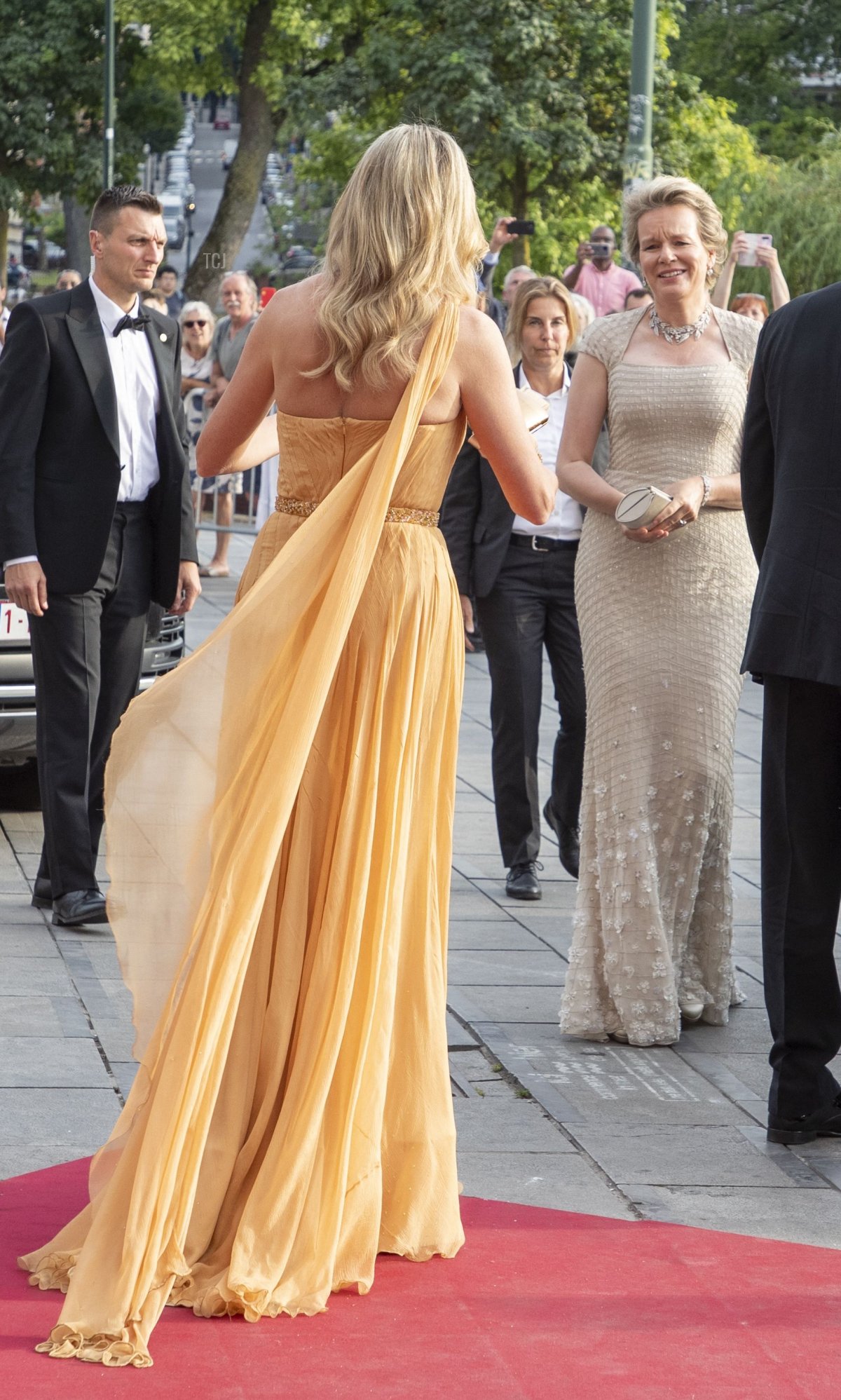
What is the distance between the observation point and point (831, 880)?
4809 mm

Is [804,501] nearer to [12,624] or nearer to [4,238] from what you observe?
[12,624]

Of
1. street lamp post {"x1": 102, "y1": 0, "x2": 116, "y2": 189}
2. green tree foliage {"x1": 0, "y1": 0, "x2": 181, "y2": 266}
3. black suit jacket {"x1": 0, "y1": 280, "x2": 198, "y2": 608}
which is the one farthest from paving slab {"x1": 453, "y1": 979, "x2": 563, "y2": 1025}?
green tree foliage {"x1": 0, "y1": 0, "x2": 181, "y2": 266}

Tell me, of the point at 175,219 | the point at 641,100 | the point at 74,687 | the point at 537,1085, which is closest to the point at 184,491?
the point at 74,687

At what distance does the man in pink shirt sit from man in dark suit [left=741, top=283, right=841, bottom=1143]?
41.8ft

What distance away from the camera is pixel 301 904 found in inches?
151

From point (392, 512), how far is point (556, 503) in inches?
141

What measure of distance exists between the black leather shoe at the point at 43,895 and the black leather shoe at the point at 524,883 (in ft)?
5.52

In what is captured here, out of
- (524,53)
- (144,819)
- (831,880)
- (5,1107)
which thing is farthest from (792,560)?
(524,53)

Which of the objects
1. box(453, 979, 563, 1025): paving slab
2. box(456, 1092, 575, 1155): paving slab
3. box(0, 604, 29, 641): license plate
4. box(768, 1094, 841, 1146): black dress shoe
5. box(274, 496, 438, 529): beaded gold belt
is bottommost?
box(453, 979, 563, 1025): paving slab

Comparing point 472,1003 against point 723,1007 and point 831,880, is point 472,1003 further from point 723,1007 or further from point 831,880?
point 831,880

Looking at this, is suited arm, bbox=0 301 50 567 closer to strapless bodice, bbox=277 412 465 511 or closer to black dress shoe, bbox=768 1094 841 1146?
strapless bodice, bbox=277 412 465 511

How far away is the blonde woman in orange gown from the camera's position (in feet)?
11.9

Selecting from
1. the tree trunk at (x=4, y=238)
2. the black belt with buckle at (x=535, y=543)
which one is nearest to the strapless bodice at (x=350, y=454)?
the black belt with buckle at (x=535, y=543)

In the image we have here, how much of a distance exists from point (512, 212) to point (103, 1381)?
28176 millimetres
